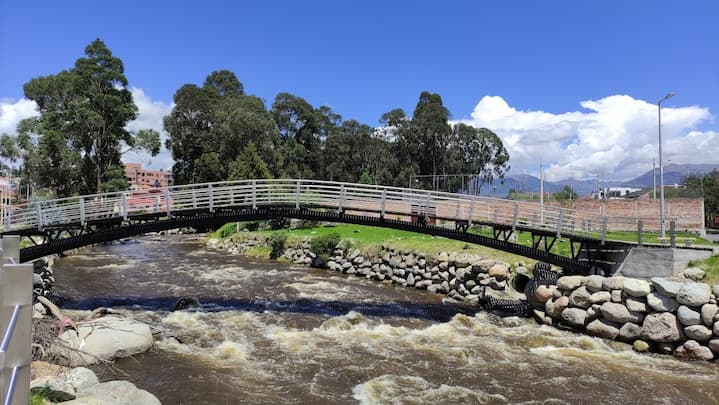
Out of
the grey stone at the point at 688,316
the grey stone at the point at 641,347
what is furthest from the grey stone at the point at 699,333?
the grey stone at the point at 641,347

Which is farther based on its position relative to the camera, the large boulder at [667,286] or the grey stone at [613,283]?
the grey stone at [613,283]

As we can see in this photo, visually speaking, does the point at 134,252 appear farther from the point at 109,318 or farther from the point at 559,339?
the point at 559,339

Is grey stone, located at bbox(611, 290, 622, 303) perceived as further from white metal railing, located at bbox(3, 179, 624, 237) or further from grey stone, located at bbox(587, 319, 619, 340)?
white metal railing, located at bbox(3, 179, 624, 237)

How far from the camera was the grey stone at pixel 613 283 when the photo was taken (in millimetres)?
15953

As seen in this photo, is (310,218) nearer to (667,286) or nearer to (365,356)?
(365,356)

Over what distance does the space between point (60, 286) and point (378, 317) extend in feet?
56.9

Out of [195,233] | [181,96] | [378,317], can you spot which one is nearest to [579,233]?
[378,317]

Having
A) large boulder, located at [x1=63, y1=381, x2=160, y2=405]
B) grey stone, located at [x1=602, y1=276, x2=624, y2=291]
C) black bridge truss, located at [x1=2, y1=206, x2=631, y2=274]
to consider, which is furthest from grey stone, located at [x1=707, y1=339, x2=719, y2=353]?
large boulder, located at [x1=63, y1=381, x2=160, y2=405]

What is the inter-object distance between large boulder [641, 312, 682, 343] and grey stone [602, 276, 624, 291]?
4.55 ft

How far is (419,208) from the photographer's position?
22188 millimetres

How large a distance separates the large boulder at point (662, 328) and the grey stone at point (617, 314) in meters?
0.49

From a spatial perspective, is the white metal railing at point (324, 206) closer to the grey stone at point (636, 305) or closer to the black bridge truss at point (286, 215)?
the black bridge truss at point (286, 215)

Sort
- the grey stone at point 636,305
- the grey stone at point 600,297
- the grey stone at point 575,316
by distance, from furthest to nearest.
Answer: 1. the grey stone at point 575,316
2. the grey stone at point 600,297
3. the grey stone at point 636,305

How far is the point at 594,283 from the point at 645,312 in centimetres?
187
